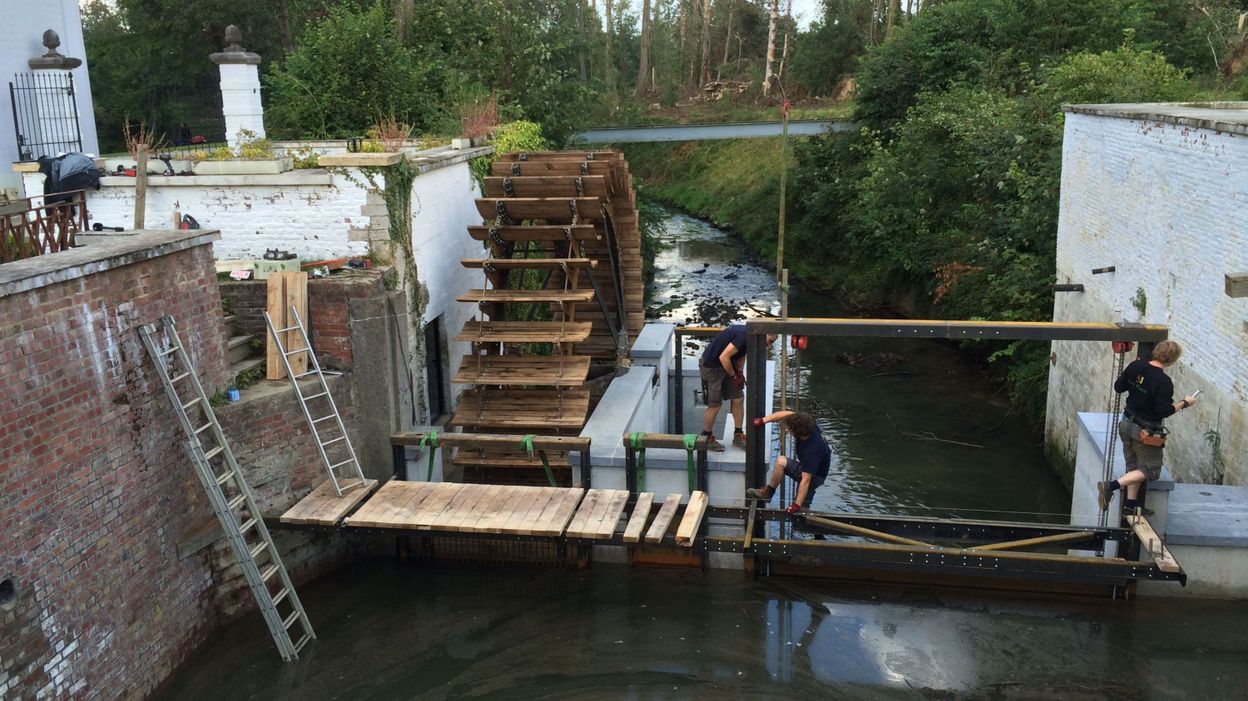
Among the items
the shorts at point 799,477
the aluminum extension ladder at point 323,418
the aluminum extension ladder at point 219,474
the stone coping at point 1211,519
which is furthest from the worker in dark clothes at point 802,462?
the aluminum extension ladder at point 219,474

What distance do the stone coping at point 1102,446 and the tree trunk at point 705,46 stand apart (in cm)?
3449

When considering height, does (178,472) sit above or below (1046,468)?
above

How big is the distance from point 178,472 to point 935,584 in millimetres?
5625

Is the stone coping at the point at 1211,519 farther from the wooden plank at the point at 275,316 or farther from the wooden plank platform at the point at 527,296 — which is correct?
the wooden plank at the point at 275,316

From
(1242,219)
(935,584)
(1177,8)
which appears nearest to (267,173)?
(935,584)

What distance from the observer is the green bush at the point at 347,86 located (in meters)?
14.0

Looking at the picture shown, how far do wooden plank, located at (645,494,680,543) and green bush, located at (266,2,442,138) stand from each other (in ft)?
27.2

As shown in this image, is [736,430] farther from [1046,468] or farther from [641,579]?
[1046,468]

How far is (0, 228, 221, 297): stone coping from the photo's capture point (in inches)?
219

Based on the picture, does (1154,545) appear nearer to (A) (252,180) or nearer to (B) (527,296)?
(B) (527,296)

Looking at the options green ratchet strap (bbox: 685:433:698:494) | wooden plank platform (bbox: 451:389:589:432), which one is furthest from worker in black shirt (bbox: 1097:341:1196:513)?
wooden plank platform (bbox: 451:389:589:432)

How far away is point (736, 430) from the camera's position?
8.40 metres

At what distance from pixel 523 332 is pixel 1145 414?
5.67 meters

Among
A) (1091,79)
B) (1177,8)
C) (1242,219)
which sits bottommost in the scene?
(1242,219)
